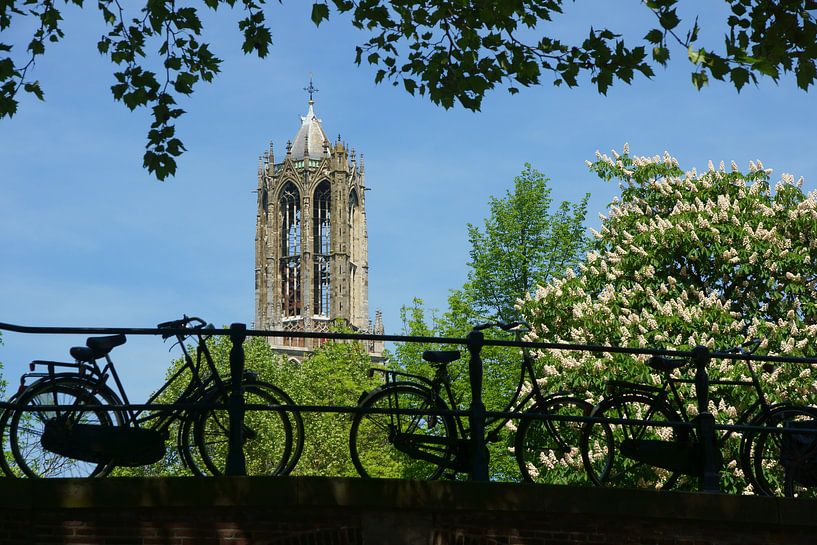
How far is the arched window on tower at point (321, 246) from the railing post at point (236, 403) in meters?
94.0

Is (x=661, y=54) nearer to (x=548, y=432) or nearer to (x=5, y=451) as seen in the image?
(x=548, y=432)

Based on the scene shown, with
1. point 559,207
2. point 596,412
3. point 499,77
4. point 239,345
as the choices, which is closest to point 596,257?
point 559,207

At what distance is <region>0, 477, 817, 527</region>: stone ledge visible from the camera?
428 inches

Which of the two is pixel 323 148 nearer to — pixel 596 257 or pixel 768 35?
pixel 596 257

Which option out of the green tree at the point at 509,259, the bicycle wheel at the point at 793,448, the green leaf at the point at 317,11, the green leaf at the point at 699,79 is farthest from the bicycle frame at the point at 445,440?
the green tree at the point at 509,259

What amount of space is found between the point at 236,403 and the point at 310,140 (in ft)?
329

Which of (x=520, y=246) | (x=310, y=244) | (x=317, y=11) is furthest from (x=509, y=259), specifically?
(x=310, y=244)

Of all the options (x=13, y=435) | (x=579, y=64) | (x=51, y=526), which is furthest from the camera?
(x=579, y=64)

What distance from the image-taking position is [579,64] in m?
13.8

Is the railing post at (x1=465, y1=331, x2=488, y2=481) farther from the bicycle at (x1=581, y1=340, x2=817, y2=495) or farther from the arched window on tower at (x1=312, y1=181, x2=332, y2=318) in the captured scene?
the arched window on tower at (x1=312, y1=181, x2=332, y2=318)

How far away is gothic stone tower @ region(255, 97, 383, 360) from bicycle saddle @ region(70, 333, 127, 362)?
92.1 m

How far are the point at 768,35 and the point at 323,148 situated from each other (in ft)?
324

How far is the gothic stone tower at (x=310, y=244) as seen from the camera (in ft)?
345

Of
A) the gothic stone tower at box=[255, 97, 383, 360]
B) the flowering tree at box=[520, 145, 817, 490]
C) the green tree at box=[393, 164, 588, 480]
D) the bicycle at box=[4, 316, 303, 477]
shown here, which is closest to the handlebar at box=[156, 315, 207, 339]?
the bicycle at box=[4, 316, 303, 477]
